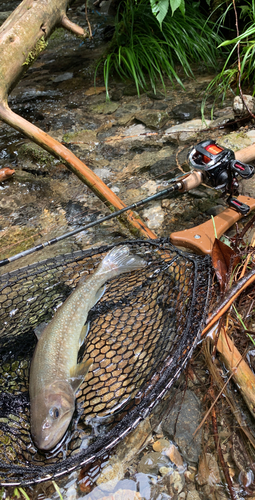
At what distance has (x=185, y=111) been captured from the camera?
6.11 meters

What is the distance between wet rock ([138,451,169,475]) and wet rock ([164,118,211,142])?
426cm

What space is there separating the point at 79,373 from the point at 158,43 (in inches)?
249

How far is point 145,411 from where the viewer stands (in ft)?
7.20

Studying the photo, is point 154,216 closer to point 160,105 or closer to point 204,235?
point 204,235

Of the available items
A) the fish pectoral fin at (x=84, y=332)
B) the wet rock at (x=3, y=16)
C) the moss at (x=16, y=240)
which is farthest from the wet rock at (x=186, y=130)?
the wet rock at (x=3, y=16)

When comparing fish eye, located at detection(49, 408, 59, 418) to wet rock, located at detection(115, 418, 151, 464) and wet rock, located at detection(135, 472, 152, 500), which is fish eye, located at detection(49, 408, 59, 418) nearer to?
wet rock, located at detection(115, 418, 151, 464)

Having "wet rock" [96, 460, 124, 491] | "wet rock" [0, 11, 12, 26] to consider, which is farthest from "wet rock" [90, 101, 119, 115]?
"wet rock" [96, 460, 124, 491]

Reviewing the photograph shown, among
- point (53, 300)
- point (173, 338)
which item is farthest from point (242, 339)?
point (53, 300)

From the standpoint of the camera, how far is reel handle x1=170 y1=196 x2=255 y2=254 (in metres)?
3.18

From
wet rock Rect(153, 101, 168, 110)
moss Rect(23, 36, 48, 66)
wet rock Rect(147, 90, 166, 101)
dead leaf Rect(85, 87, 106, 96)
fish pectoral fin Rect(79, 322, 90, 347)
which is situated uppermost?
moss Rect(23, 36, 48, 66)

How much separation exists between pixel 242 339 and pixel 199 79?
5.57m

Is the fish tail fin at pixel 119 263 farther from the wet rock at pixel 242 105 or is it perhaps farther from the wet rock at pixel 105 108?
the wet rock at pixel 105 108

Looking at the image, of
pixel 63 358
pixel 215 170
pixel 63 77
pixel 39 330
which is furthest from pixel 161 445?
pixel 63 77

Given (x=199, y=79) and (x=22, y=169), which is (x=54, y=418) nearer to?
(x=22, y=169)
